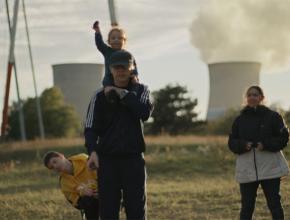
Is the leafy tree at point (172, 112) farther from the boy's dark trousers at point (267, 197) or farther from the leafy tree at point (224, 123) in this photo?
the boy's dark trousers at point (267, 197)

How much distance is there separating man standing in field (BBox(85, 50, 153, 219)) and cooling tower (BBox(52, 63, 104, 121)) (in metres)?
26.1

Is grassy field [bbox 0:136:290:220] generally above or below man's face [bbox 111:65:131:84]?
below

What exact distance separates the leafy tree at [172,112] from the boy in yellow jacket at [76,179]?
32932 millimetres

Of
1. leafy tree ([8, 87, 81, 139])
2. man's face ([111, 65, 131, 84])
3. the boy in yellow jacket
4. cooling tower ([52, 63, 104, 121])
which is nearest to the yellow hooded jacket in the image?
the boy in yellow jacket

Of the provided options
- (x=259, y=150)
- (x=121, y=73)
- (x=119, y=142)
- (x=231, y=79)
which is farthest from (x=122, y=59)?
(x=231, y=79)

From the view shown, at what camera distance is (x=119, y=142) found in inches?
159

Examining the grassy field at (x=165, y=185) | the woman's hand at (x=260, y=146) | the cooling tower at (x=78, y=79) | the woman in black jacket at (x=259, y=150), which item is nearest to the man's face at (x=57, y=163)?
the woman in black jacket at (x=259, y=150)

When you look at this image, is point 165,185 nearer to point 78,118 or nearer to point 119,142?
point 119,142

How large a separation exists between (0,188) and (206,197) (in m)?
4.55

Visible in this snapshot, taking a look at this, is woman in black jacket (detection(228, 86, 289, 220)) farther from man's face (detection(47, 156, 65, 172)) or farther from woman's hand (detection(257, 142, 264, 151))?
man's face (detection(47, 156, 65, 172))

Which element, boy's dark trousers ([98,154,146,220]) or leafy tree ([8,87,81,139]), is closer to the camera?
boy's dark trousers ([98,154,146,220])

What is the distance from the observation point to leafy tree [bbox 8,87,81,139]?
36469 mm

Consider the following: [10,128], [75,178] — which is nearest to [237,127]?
[75,178]

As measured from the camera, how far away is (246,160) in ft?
18.2
